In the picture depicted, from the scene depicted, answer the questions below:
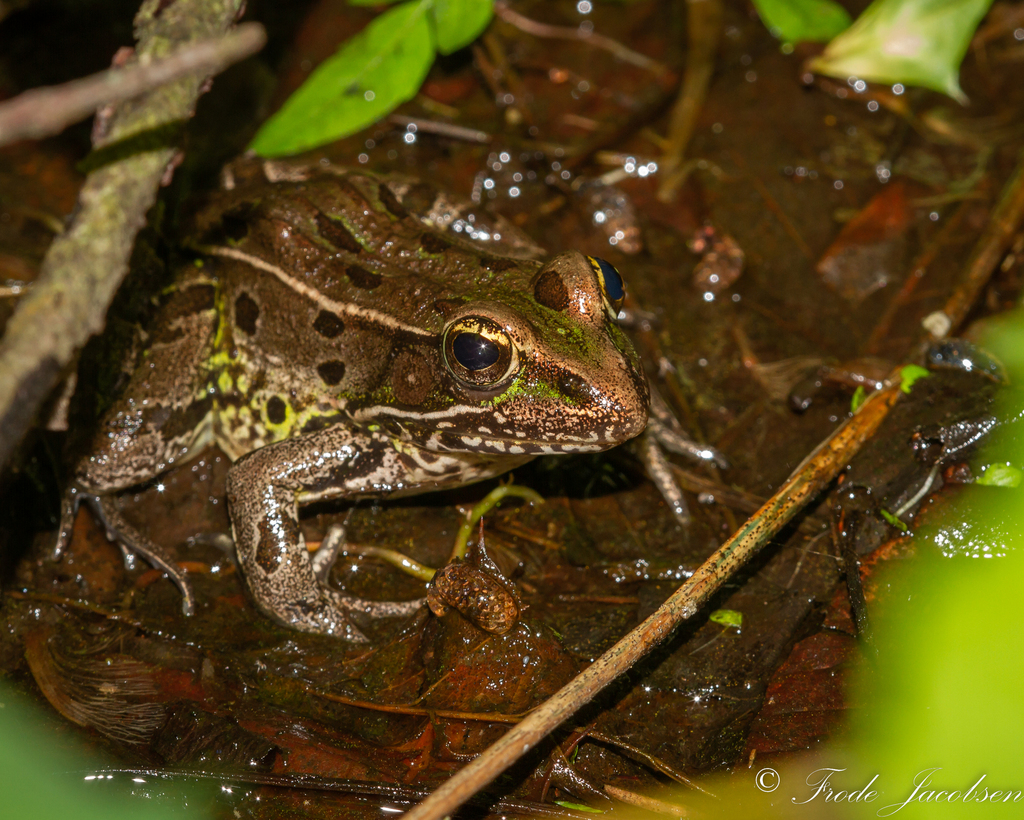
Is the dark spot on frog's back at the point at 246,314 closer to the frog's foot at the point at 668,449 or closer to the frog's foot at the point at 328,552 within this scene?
the frog's foot at the point at 328,552

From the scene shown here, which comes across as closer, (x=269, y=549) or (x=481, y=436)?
(x=481, y=436)

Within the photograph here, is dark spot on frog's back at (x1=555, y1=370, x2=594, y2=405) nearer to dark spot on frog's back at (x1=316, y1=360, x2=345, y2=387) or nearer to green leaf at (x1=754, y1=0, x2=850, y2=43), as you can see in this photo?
dark spot on frog's back at (x1=316, y1=360, x2=345, y2=387)

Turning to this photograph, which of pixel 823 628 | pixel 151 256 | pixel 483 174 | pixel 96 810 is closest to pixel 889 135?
pixel 483 174

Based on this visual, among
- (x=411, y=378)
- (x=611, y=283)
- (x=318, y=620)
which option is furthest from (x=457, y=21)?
(x=318, y=620)

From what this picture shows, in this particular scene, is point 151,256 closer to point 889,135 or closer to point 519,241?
point 519,241

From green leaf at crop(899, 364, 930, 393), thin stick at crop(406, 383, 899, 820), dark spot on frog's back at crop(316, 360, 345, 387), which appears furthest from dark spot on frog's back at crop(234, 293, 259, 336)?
green leaf at crop(899, 364, 930, 393)

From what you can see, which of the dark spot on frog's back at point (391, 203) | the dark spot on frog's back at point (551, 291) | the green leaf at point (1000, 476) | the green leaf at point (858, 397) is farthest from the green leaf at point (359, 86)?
the green leaf at point (1000, 476)

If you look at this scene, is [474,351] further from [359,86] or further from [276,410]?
[359,86]

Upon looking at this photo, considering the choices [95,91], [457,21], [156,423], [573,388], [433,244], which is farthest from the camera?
[457,21]
